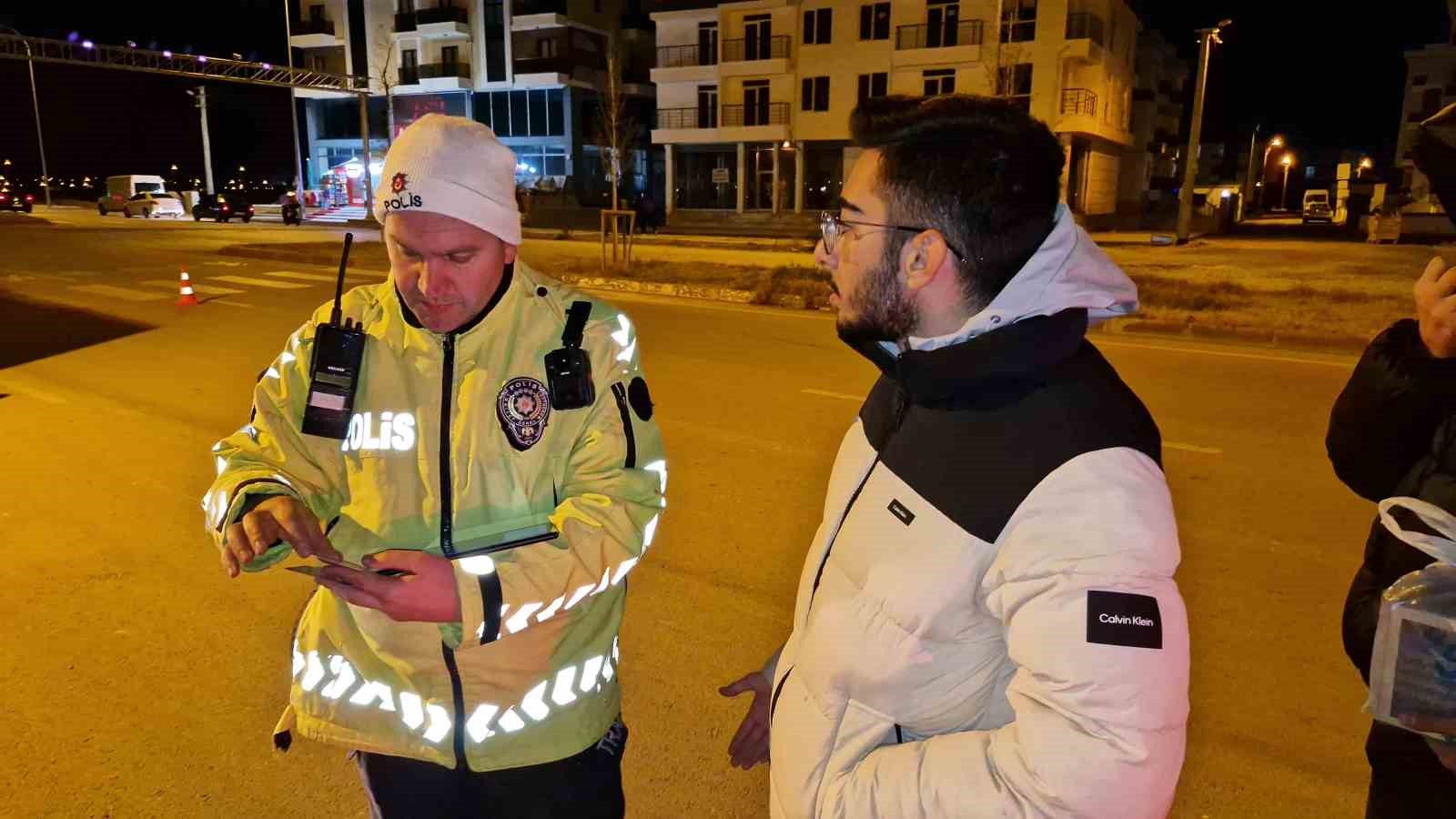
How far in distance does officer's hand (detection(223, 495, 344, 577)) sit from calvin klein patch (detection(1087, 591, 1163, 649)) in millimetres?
1271

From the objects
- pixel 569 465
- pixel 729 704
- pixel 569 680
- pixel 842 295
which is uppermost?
pixel 842 295

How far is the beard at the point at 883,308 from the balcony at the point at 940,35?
39.9 m

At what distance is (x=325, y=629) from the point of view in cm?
188

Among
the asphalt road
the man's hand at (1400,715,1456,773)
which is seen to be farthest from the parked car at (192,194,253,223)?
the man's hand at (1400,715,1456,773)

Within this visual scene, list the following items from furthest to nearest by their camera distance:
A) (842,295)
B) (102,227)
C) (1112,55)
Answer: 1. (1112,55)
2. (102,227)
3. (842,295)

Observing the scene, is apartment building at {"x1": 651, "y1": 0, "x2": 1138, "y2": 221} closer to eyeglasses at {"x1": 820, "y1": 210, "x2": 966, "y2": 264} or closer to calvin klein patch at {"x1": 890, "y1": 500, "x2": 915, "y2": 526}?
eyeglasses at {"x1": 820, "y1": 210, "x2": 966, "y2": 264}

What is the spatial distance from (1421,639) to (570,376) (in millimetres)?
1452

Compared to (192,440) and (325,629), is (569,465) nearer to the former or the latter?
(325,629)

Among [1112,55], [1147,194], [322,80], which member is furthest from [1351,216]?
[322,80]

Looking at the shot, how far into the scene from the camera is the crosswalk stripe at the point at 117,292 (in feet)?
47.2

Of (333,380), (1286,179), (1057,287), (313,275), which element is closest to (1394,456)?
(1057,287)

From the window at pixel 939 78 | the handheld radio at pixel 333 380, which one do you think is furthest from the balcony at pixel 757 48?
the handheld radio at pixel 333 380

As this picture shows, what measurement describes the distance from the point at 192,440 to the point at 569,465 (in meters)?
6.12

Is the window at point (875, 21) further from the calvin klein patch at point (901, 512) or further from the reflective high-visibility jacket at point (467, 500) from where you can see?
the calvin klein patch at point (901, 512)
